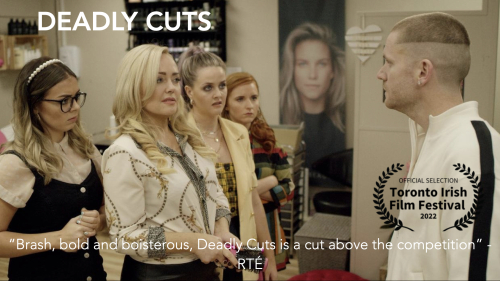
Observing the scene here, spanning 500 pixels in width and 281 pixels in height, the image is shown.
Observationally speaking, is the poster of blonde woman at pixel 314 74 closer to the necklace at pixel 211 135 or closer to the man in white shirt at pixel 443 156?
the necklace at pixel 211 135

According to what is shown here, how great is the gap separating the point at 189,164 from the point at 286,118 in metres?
3.47

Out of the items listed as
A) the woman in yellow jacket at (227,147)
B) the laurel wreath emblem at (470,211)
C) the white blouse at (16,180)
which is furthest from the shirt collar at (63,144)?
the laurel wreath emblem at (470,211)

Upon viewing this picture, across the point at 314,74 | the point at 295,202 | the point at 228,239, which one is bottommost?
the point at 295,202

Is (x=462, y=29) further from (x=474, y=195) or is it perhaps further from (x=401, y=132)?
(x=401, y=132)

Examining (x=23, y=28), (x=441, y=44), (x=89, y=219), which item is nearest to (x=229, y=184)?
(x=89, y=219)

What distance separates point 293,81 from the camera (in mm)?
5262

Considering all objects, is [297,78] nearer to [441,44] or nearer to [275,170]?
[275,170]

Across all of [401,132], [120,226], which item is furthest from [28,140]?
[401,132]

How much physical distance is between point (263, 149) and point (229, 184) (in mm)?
469

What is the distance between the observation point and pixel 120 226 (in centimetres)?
178

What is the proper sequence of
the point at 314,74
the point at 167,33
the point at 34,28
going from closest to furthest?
the point at 34,28, the point at 314,74, the point at 167,33

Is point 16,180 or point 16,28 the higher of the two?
point 16,28

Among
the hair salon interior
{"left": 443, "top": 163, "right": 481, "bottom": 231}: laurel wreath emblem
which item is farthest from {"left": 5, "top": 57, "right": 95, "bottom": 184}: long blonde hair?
{"left": 443, "top": 163, "right": 481, "bottom": 231}: laurel wreath emblem

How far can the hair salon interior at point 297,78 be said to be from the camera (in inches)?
127
